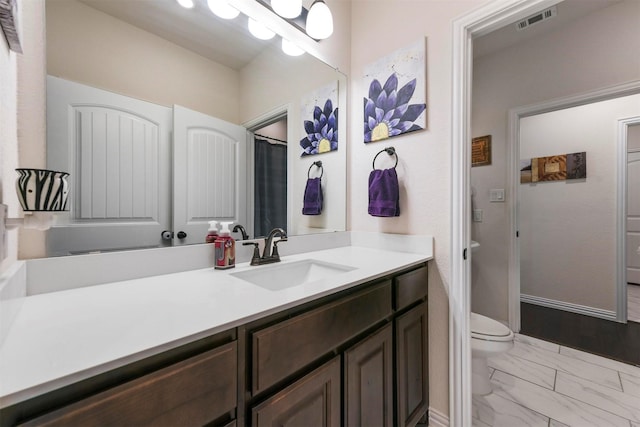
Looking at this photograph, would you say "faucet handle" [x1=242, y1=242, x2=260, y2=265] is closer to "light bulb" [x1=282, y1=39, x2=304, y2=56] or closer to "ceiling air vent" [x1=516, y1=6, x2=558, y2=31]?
"light bulb" [x1=282, y1=39, x2=304, y2=56]

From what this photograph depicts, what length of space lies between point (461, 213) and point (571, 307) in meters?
2.63

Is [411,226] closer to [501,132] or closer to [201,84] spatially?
[201,84]

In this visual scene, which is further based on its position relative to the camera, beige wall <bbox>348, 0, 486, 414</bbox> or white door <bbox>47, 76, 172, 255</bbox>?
beige wall <bbox>348, 0, 486, 414</bbox>

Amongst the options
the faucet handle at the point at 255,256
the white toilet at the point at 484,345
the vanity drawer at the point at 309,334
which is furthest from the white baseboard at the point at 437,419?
the faucet handle at the point at 255,256

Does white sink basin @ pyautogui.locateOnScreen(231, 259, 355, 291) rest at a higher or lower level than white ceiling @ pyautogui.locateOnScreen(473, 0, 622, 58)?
lower

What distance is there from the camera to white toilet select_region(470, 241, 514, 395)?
1432mm

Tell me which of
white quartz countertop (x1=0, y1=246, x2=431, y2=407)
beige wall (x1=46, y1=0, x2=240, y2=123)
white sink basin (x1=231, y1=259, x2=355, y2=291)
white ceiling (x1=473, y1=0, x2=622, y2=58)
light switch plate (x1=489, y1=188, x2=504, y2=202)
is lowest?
white sink basin (x1=231, y1=259, x2=355, y2=291)

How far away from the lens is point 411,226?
1454 millimetres

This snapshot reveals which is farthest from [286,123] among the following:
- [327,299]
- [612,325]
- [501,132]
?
[612,325]

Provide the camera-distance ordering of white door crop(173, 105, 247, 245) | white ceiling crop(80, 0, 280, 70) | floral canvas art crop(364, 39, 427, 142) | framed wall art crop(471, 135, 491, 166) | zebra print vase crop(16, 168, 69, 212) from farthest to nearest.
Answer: framed wall art crop(471, 135, 491, 166), floral canvas art crop(364, 39, 427, 142), white door crop(173, 105, 247, 245), white ceiling crop(80, 0, 280, 70), zebra print vase crop(16, 168, 69, 212)

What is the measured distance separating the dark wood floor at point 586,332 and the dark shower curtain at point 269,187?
243cm

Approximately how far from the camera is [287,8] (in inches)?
53.0

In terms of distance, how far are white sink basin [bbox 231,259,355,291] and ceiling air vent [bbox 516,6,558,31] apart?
7.38 ft

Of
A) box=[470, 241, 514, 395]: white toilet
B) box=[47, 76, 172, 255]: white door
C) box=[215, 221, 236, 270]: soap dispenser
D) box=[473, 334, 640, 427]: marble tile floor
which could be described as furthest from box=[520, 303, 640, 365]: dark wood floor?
box=[47, 76, 172, 255]: white door
